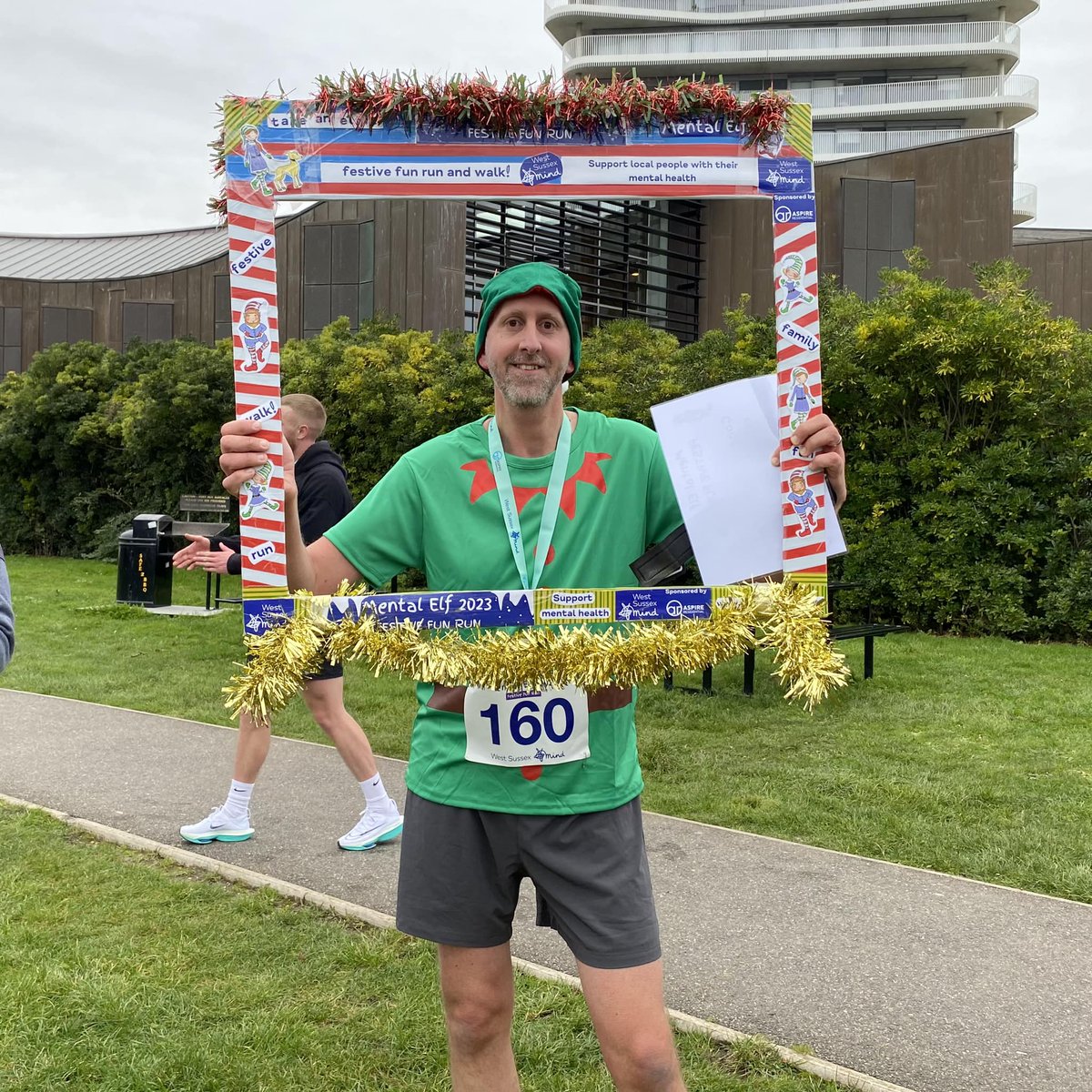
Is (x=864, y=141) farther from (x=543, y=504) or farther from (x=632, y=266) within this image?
(x=543, y=504)

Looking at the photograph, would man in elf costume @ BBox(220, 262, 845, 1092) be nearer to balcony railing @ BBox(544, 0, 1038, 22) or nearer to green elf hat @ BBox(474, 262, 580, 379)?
green elf hat @ BBox(474, 262, 580, 379)

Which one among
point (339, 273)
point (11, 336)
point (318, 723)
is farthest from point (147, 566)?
point (11, 336)

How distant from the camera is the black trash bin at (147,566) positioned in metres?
15.2

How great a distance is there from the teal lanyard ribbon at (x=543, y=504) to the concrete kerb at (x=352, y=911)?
6.22 feet

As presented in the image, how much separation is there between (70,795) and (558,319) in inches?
197

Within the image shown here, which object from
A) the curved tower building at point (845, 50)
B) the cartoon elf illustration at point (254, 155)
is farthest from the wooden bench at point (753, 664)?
the curved tower building at point (845, 50)

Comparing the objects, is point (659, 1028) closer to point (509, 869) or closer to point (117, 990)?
point (509, 869)

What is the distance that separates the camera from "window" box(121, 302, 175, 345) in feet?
109

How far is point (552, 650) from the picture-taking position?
224cm

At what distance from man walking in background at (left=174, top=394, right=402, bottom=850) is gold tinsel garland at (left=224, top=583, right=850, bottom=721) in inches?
108

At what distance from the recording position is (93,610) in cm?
1477

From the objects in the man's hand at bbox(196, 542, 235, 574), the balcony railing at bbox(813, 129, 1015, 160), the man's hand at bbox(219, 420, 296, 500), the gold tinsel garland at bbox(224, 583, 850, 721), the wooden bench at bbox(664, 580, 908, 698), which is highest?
the balcony railing at bbox(813, 129, 1015, 160)

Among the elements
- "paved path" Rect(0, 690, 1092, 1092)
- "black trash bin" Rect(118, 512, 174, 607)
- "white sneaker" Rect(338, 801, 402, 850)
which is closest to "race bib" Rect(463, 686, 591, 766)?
"paved path" Rect(0, 690, 1092, 1092)

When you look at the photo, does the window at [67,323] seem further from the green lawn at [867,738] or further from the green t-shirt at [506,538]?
the green t-shirt at [506,538]
